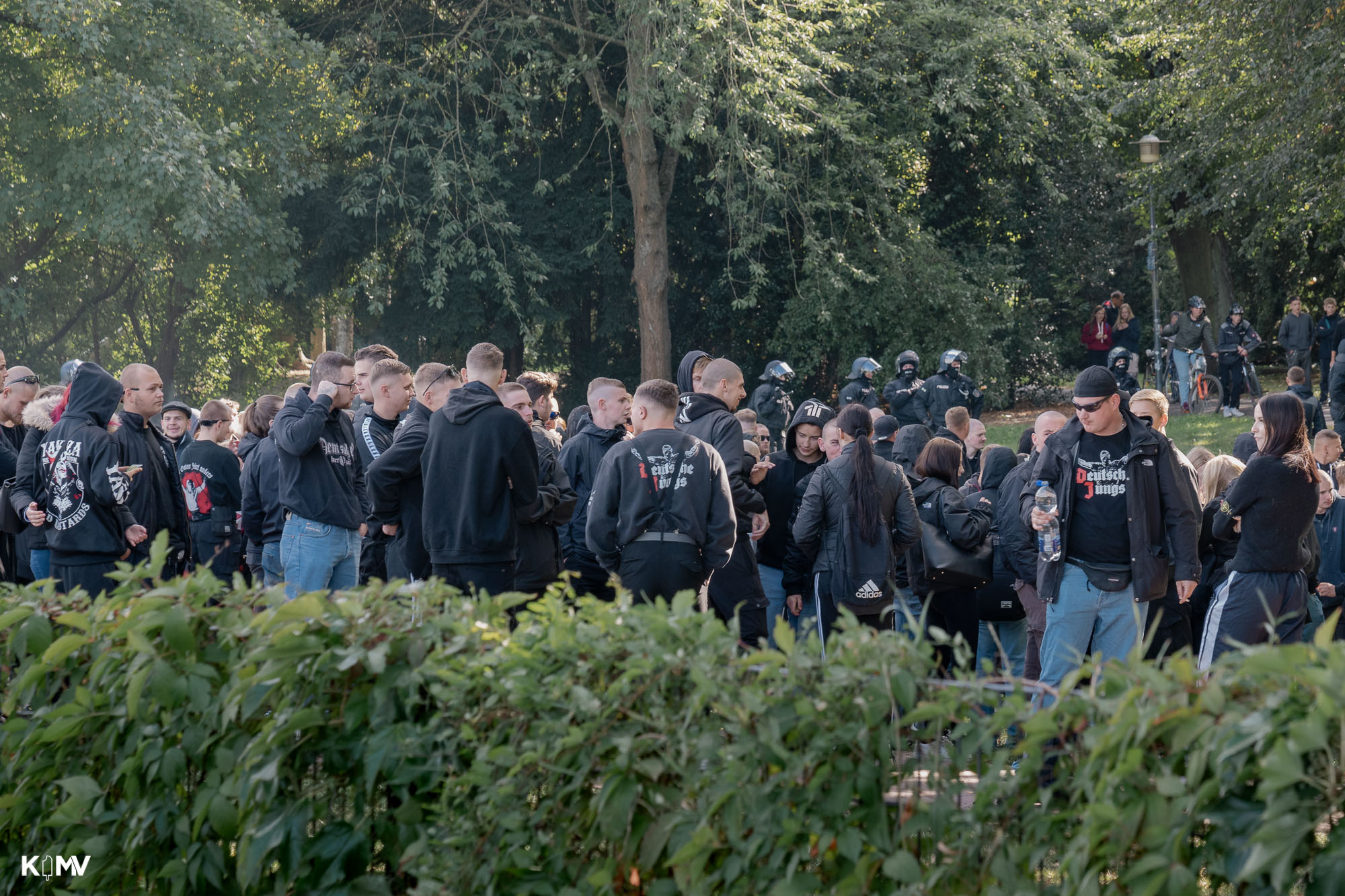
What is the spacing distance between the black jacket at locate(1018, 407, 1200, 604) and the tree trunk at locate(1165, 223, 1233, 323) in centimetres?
2544

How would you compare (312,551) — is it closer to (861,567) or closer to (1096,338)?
(861,567)

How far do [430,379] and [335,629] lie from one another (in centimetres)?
364

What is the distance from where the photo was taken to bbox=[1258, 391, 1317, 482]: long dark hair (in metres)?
5.94

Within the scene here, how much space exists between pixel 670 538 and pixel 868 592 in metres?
1.39

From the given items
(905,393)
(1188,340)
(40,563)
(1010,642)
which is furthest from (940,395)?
(40,563)

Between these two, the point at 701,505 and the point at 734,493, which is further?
the point at 734,493

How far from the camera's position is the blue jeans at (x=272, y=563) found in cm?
795

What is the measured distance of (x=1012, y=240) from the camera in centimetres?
2470

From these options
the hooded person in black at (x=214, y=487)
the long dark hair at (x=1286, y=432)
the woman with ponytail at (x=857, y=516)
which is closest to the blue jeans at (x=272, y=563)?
the hooded person in black at (x=214, y=487)

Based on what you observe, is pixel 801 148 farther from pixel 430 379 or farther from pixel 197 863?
pixel 197 863

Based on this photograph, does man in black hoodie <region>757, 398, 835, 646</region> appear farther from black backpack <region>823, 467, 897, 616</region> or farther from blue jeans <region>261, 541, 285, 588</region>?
blue jeans <region>261, 541, 285, 588</region>

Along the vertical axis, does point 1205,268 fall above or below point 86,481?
above

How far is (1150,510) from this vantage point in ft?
19.2

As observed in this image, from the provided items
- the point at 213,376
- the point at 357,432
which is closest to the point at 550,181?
the point at 213,376
